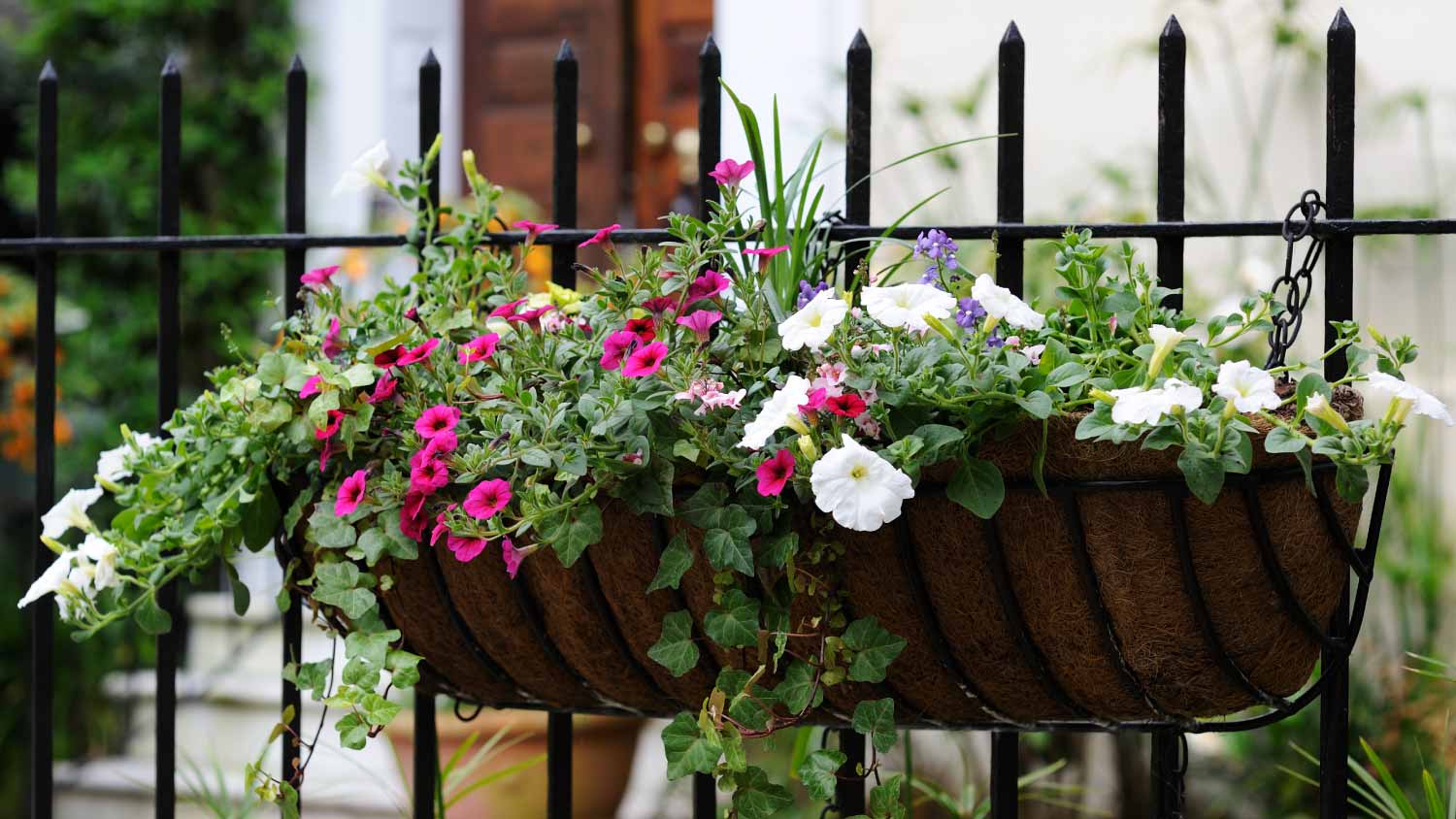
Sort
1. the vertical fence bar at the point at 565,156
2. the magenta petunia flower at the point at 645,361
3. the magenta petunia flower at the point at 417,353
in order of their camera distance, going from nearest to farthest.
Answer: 1. the magenta petunia flower at the point at 645,361
2. the magenta petunia flower at the point at 417,353
3. the vertical fence bar at the point at 565,156

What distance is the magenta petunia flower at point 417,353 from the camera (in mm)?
1195

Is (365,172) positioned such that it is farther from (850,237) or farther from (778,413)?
(778,413)

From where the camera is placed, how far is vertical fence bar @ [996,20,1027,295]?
1.38 metres

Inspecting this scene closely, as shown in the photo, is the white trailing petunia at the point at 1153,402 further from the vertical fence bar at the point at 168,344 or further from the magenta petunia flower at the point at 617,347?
the vertical fence bar at the point at 168,344

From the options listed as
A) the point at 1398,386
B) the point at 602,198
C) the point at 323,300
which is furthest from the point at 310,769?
the point at 1398,386

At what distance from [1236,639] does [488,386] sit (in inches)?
27.0

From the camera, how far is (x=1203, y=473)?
0.99m

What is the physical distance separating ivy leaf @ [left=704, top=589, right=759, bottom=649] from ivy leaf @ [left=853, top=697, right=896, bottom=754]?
0.37 feet

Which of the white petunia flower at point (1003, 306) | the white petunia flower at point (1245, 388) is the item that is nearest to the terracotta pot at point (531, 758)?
the white petunia flower at point (1003, 306)

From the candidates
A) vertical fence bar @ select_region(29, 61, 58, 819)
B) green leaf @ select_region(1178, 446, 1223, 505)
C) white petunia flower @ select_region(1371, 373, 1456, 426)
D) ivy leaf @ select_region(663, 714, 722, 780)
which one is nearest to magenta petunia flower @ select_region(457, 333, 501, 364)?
ivy leaf @ select_region(663, 714, 722, 780)

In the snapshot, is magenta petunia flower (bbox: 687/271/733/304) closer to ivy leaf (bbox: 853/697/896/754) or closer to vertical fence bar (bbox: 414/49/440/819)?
ivy leaf (bbox: 853/697/896/754)

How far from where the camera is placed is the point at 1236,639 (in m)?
1.08

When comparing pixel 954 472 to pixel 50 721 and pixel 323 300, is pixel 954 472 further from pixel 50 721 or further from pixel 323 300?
pixel 50 721

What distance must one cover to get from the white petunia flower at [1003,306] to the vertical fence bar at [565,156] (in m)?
0.57
